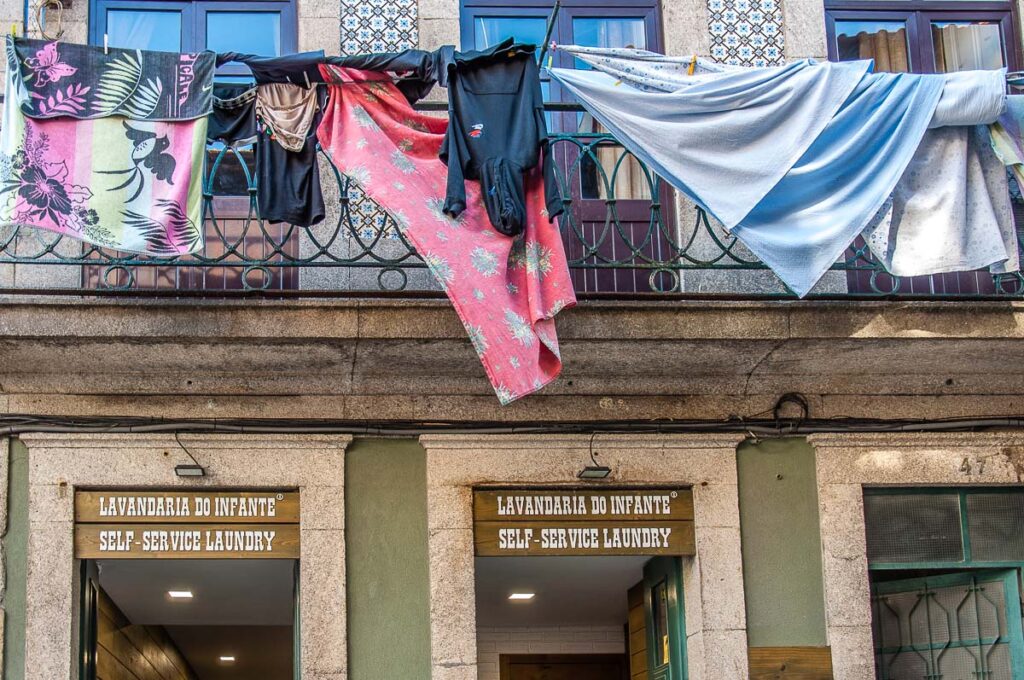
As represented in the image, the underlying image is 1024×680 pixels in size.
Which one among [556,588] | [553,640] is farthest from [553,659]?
[556,588]

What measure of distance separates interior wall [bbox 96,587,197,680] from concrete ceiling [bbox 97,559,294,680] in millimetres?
111

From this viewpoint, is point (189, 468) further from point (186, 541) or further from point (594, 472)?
point (594, 472)

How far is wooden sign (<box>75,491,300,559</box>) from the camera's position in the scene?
9.58 meters

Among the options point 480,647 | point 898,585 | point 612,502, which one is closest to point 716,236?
point 612,502

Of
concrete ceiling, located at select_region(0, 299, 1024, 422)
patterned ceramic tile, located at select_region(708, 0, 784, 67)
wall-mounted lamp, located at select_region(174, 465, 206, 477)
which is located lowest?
wall-mounted lamp, located at select_region(174, 465, 206, 477)

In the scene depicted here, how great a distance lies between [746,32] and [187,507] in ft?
16.6

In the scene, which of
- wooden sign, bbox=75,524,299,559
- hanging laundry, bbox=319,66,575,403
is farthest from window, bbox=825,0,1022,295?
wooden sign, bbox=75,524,299,559

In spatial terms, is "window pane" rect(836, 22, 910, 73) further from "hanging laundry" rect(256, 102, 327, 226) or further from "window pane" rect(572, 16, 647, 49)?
"hanging laundry" rect(256, 102, 327, 226)

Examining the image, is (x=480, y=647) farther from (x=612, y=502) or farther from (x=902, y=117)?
(x=902, y=117)

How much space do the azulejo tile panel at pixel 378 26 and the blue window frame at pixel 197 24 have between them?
1.33 feet

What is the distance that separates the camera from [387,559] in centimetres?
972

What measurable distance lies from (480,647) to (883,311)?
6.85 metres

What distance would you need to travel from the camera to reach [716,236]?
386 inches

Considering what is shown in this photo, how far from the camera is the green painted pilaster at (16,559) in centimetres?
925
